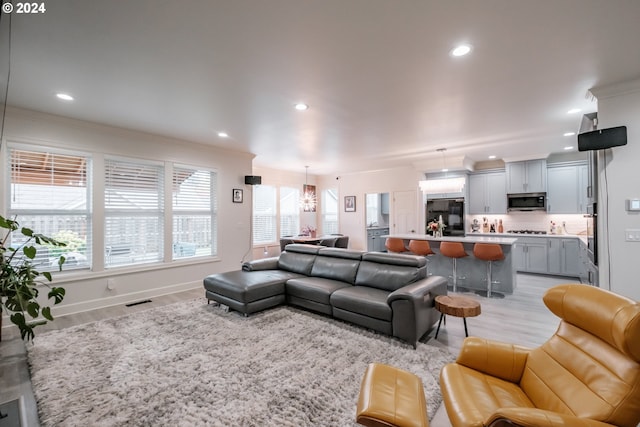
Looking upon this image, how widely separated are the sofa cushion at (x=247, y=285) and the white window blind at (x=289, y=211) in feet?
14.3

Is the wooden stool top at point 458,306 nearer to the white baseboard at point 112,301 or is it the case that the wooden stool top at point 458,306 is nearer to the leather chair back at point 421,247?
the leather chair back at point 421,247

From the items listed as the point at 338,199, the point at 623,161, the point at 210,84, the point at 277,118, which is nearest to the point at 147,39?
the point at 210,84

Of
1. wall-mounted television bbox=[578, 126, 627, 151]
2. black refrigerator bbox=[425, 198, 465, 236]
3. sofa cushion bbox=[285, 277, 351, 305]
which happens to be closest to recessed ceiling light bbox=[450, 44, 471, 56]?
wall-mounted television bbox=[578, 126, 627, 151]

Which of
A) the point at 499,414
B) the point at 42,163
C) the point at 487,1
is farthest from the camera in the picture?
the point at 42,163

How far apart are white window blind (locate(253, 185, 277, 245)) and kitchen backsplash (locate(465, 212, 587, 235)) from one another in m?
5.17

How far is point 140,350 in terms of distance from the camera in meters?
2.87

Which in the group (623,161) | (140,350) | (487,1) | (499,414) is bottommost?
(140,350)

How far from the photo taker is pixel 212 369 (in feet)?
8.27

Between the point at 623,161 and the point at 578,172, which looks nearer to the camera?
the point at 623,161

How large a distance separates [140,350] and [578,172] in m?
8.23

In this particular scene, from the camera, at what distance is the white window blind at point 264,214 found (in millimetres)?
8016

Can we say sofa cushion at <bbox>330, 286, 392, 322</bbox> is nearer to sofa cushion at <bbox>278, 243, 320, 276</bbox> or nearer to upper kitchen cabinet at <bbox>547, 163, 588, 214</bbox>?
sofa cushion at <bbox>278, 243, 320, 276</bbox>

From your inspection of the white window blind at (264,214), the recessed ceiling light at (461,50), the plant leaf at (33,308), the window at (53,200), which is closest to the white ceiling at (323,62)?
the recessed ceiling light at (461,50)

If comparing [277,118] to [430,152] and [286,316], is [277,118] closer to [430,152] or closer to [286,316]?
[286,316]
